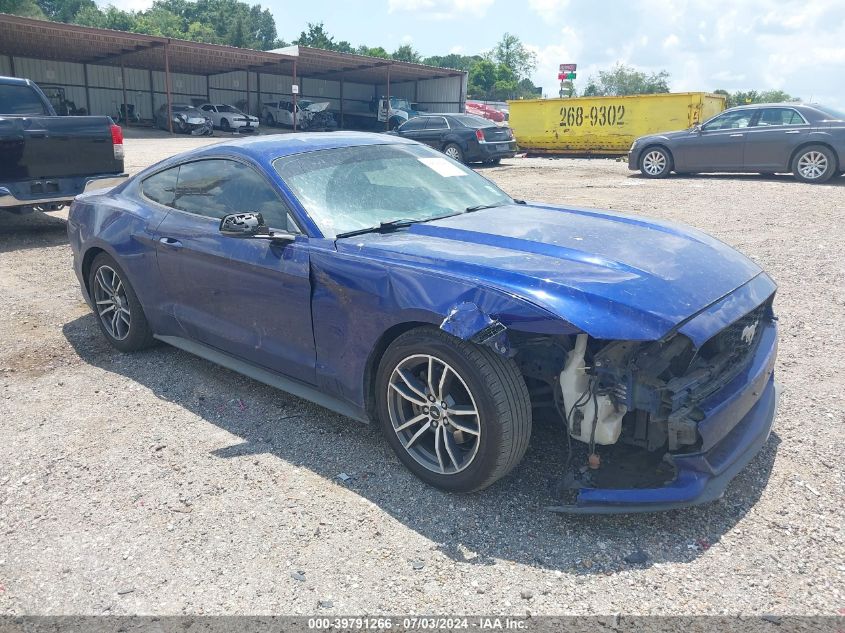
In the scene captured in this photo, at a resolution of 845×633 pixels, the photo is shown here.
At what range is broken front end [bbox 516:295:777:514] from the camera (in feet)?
8.70

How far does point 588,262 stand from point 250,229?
168 cm

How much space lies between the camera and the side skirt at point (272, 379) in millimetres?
3381

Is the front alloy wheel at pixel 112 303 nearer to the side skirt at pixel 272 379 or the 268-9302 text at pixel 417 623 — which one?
the side skirt at pixel 272 379

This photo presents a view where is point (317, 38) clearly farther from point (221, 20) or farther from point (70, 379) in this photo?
point (70, 379)

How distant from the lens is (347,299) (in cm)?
319

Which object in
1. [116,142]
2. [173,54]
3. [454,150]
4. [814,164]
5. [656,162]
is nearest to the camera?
[116,142]

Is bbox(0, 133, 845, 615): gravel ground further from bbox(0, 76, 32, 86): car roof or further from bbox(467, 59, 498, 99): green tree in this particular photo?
bbox(467, 59, 498, 99): green tree

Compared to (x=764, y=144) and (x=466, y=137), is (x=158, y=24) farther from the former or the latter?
(x=764, y=144)

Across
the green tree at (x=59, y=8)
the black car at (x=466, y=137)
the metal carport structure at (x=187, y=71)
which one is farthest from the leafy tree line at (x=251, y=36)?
the black car at (x=466, y=137)

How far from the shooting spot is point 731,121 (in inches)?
528

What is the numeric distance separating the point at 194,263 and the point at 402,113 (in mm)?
37177

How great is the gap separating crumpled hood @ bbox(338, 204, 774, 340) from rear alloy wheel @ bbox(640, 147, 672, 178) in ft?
38.3

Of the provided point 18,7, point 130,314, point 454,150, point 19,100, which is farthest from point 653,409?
point 18,7

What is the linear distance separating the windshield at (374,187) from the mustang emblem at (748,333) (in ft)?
5.49
